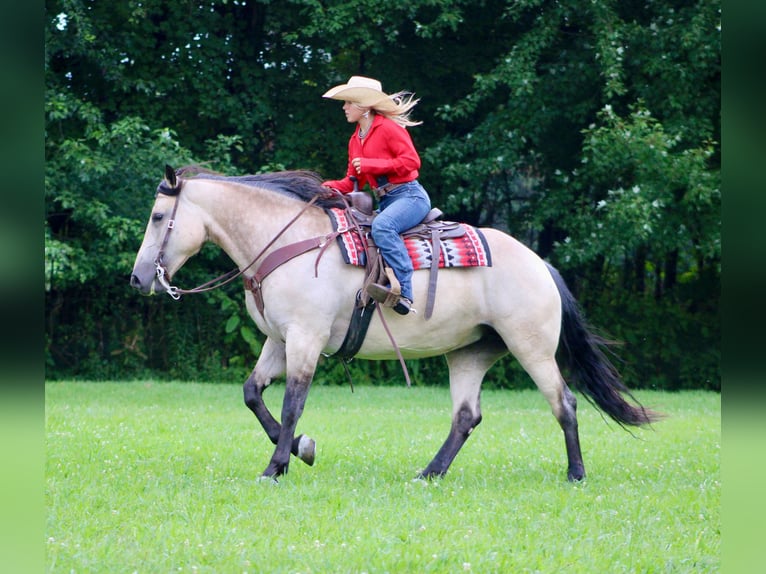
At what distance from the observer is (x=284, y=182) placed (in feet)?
25.4

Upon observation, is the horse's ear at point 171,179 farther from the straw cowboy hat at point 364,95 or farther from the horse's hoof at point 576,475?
the horse's hoof at point 576,475

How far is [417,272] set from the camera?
7.43m

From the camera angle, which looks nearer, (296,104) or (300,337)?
(300,337)

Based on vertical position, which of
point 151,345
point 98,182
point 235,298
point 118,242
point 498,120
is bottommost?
point 151,345

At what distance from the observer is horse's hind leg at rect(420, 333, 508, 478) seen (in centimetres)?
757

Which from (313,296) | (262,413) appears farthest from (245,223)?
(262,413)

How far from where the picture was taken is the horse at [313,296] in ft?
23.4

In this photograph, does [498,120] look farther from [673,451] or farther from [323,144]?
[673,451]

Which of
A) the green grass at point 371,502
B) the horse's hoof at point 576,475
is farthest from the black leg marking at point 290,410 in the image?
the horse's hoof at point 576,475

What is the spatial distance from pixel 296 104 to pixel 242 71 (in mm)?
1356

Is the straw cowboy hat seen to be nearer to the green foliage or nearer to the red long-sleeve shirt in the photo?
the red long-sleeve shirt

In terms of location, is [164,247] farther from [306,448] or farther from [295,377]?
[306,448]

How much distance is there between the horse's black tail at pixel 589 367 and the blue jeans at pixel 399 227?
58.3 inches

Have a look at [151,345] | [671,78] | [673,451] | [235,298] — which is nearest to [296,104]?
[235,298]
